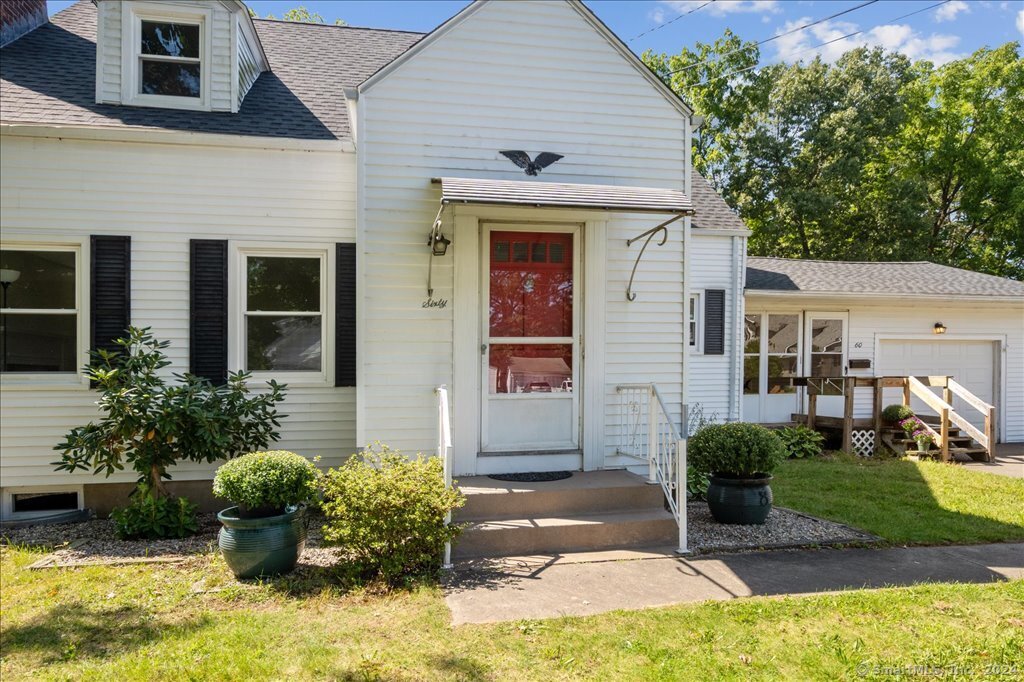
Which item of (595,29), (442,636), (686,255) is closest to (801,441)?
(686,255)

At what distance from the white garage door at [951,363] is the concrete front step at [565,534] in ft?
31.1

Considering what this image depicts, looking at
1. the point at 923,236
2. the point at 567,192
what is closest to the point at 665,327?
the point at 567,192

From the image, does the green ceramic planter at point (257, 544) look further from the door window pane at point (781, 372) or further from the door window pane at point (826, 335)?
the door window pane at point (826, 335)

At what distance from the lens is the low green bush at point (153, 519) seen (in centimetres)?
569

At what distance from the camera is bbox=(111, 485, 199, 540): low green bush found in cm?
569

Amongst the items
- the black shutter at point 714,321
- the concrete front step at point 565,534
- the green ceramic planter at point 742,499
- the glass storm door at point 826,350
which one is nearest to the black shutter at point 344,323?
the concrete front step at point 565,534

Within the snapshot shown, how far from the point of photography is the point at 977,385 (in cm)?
1288

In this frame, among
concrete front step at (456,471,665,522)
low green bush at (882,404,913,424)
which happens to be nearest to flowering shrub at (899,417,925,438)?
low green bush at (882,404,913,424)

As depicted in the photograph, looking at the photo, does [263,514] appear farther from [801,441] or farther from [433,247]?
[801,441]

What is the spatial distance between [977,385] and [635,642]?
1292cm

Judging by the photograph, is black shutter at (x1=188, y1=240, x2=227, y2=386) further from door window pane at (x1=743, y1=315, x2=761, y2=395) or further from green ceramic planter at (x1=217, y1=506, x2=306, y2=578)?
door window pane at (x1=743, y1=315, x2=761, y2=395)

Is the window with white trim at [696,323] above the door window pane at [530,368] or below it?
above

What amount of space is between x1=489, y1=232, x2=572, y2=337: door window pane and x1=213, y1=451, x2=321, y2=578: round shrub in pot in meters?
2.37

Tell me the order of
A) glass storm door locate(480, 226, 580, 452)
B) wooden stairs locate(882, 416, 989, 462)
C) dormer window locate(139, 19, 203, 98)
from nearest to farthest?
glass storm door locate(480, 226, 580, 452), dormer window locate(139, 19, 203, 98), wooden stairs locate(882, 416, 989, 462)
